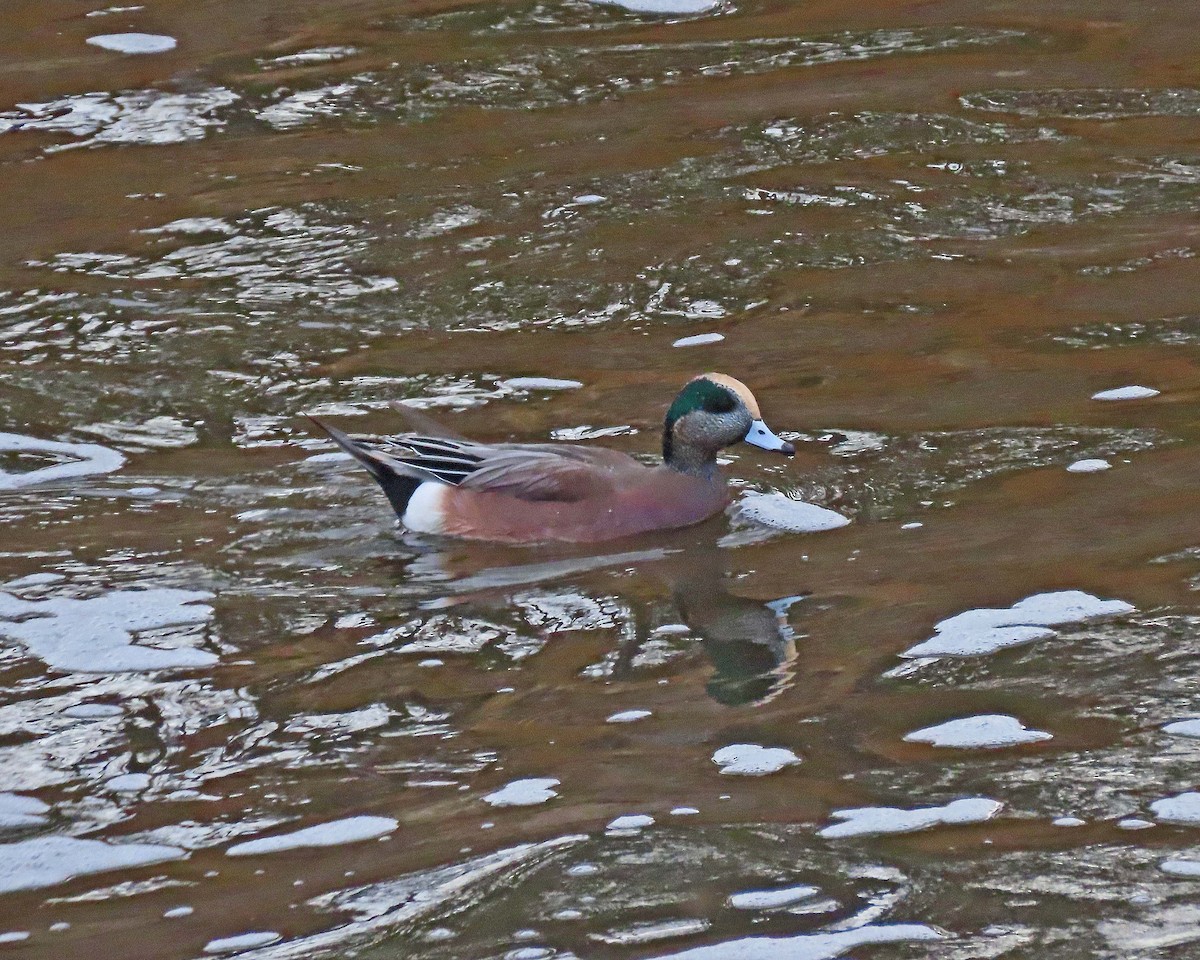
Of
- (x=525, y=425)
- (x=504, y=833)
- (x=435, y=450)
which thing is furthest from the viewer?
(x=525, y=425)

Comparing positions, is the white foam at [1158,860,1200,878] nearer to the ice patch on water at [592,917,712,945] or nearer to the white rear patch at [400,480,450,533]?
the ice patch on water at [592,917,712,945]

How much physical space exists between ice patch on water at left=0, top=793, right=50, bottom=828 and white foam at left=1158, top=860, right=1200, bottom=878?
2.62 meters

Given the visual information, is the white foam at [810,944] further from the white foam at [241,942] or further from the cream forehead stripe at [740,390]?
the cream forehead stripe at [740,390]

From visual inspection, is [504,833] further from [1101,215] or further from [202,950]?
[1101,215]

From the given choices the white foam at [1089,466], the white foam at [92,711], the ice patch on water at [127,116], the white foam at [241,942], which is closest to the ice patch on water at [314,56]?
the ice patch on water at [127,116]

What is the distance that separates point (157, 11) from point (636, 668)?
8.14 m

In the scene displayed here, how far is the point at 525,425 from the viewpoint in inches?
292

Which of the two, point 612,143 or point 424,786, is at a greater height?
point 612,143

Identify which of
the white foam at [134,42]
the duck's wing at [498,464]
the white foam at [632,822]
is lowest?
the white foam at [632,822]

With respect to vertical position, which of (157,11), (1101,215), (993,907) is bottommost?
(993,907)

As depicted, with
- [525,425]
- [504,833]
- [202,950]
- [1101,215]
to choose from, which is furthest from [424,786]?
[1101,215]

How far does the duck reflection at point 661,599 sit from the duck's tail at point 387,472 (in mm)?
264

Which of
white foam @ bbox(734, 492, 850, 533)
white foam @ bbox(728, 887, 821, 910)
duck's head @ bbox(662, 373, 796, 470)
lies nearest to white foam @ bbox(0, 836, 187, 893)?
white foam @ bbox(728, 887, 821, 910)

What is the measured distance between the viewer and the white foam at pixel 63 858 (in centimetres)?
441
